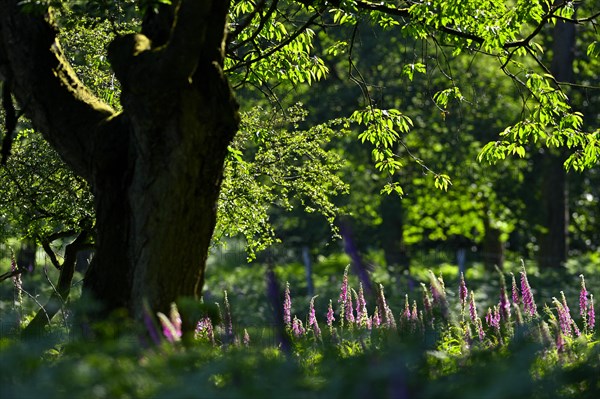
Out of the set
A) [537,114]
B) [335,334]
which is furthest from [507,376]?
[537,114]

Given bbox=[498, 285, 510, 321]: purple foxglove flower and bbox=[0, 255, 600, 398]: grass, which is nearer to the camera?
bbox=[0, 255, 600, 398]: grass

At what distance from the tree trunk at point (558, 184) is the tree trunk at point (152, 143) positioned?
22.9 meters

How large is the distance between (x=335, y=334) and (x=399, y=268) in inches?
932

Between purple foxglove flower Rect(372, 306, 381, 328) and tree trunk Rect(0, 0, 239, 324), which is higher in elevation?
tree trunk Rect(0, 0, 239, 324)

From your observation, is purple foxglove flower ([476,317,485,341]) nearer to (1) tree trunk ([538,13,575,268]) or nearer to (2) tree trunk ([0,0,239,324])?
(2) tree trunk ([0,0,239,324])

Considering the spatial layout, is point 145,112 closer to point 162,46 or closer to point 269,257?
point 162,46

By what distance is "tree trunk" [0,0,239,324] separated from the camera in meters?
7.42

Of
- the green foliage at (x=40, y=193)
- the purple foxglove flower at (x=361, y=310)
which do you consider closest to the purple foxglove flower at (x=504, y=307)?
the purple foxglove flower at (x=361, y=310)

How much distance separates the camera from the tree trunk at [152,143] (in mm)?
7418

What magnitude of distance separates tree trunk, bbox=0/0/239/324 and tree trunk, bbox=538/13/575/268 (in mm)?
22858

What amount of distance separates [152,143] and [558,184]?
23.8 metres

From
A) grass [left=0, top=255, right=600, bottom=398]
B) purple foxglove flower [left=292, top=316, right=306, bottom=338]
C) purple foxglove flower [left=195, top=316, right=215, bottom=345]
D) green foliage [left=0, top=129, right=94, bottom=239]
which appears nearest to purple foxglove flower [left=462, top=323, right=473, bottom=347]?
grass [left=0, top=255, right=600, bottom=398]

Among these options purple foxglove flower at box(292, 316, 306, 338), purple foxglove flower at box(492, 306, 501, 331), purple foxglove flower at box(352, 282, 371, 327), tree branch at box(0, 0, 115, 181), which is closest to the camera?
tree branch at box(0, 0, 115, 181)

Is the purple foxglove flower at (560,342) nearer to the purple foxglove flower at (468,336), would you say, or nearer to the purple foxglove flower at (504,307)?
the purple foxglove flower at (468,336)
